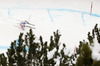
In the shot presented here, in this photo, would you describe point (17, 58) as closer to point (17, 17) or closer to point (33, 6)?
point (17, 17)

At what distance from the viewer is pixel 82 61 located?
675 millimetres

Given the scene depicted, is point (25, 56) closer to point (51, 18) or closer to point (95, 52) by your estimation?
point (95, 52)

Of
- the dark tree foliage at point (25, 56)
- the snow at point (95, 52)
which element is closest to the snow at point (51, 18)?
the dark tree foliage at point (25, 56)

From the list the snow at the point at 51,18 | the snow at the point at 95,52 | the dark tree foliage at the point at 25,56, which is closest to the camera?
the snow at the point at 95,52

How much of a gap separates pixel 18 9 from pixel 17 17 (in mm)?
613

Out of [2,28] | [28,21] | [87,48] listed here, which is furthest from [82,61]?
[28,21]

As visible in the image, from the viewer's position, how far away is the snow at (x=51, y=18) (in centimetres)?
451

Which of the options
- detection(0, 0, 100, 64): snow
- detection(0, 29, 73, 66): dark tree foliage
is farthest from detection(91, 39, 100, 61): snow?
detection(0, 0, 100, 64): snow

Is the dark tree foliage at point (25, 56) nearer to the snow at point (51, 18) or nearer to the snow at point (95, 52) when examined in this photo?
the snow at point (95, 52)

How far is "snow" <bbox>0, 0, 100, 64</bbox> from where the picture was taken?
451cm

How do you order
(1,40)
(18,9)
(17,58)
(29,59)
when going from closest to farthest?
1. (17,58)
2. (29,59)
3. (1,40)
4. (18,9)

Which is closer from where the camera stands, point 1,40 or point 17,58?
point 17,58

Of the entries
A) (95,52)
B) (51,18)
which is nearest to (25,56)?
(95,52)

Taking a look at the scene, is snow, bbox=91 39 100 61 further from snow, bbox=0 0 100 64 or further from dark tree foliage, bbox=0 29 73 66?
snow, bbox=0 0 100 64
